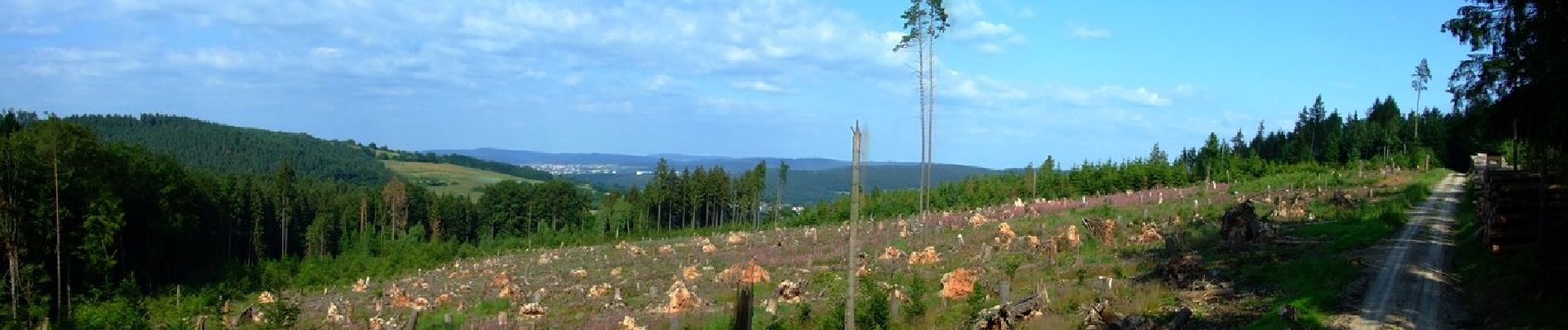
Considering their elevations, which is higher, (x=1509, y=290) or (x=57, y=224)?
(x=1509, y=290)

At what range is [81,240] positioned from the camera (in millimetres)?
40281

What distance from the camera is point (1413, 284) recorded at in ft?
53.2

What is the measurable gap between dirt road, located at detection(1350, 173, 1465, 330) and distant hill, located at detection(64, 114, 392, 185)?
165736 millimetres

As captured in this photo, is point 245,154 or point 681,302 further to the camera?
point 245,154

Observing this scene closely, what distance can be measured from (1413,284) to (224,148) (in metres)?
198

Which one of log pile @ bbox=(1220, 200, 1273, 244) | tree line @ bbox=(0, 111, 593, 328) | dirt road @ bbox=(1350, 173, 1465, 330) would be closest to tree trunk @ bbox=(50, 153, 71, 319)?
tree line @ bbox=(0, 111, 593, 328)

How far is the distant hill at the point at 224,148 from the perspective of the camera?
16725 centimetres

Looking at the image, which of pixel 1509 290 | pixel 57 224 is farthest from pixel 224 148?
pixel 1509 290

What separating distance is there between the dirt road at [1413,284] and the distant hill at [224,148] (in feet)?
544

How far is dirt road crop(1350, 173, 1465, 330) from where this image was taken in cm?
1347

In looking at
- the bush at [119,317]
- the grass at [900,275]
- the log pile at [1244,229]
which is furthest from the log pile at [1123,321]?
the bush at [119,317]

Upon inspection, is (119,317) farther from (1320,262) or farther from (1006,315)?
(1320,262)

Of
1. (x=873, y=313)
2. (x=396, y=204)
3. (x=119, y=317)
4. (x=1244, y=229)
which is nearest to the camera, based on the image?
(x=873, y=313)

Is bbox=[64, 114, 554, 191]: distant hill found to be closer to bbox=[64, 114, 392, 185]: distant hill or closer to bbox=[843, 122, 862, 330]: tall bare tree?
bbox=[64, 114, 392, 185]: distant hill
